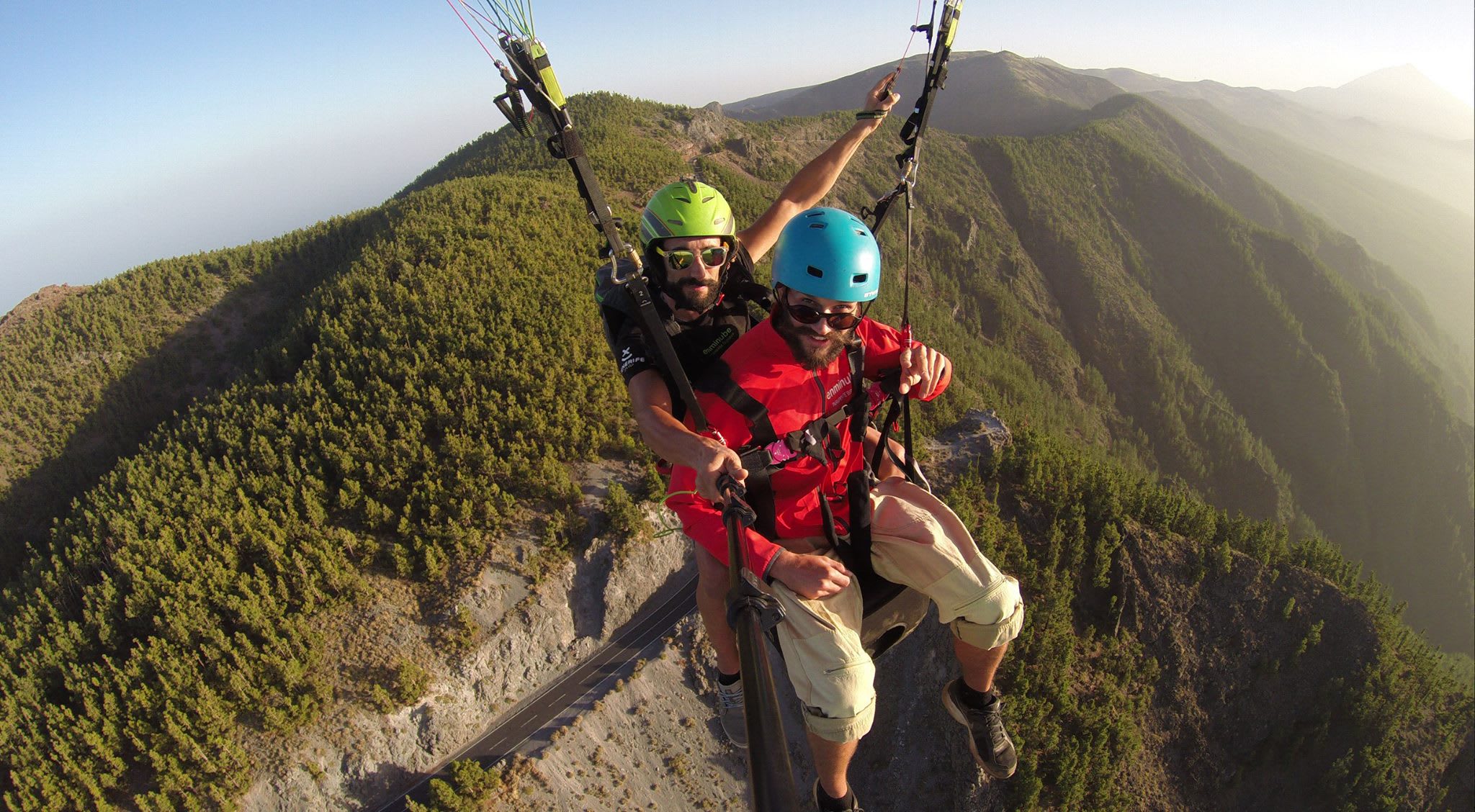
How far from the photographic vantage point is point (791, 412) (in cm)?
554

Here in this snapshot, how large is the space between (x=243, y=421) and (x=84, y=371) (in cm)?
2507

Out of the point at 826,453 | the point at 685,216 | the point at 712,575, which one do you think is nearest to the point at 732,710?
the point at 712,575

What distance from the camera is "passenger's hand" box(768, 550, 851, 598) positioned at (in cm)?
443

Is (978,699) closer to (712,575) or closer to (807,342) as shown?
(712,575)

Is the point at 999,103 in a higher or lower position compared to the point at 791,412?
higher

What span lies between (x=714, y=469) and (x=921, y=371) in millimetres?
2136

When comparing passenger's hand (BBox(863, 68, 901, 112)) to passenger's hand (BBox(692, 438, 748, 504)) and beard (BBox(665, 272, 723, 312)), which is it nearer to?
beard (BBox(665, 272, 723, 312))

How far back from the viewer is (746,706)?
242 cm

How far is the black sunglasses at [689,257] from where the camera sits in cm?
730

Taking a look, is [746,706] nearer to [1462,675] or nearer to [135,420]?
[135,420]

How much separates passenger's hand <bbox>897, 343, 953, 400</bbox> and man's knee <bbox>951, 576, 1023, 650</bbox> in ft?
5.87

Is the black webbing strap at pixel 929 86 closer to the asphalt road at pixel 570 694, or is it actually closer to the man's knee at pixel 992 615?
the man's knee at pixel 992 615

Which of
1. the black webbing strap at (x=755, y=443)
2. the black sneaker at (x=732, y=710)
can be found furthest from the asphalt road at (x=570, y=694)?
the black webbing strap at (x=755, y=443)

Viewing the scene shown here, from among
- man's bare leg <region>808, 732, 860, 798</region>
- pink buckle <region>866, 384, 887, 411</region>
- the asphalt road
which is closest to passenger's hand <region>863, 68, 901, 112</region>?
pink buckle <region>866, 384, 887, 411</region>
